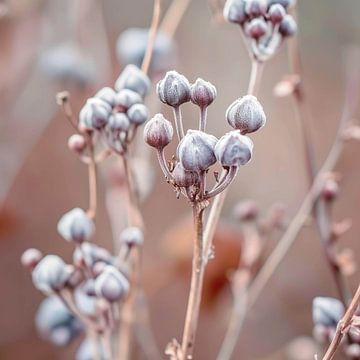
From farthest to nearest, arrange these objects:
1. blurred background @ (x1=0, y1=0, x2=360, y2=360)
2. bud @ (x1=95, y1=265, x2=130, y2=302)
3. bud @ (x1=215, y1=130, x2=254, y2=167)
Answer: blurred background @ (x1=0, y1=0, x2=360, y2=360) < bud @ (x1=95, y1=265, x2=130, y2=302) < bud @ (x1=215, y1=130, x2=254, y2=167)

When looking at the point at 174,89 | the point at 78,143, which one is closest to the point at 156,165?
the point at 78,143

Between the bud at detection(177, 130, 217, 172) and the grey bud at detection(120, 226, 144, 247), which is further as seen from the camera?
the grey bud at detection(120, 226, 144, 247)

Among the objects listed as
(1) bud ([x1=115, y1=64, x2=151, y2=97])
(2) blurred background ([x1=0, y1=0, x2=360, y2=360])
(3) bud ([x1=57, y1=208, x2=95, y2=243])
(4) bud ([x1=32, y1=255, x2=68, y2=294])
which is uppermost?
(2) blurred background ([x1=0, y1=0, x2=360, y2=360])

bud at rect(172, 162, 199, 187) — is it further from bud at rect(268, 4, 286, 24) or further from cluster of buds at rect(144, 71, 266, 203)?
bud at rect(268, 4, 286, 24)

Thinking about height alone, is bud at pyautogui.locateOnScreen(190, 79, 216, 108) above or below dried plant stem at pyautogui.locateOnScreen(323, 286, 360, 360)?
above

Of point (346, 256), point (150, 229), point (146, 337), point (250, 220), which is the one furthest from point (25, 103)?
point (346, 256)

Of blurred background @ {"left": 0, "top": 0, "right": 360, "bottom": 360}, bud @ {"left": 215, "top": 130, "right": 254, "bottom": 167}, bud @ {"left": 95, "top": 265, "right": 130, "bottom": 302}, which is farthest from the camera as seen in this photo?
blurred background @ {"left": 0, "top": 0, "right": 360, "bottom": 360}

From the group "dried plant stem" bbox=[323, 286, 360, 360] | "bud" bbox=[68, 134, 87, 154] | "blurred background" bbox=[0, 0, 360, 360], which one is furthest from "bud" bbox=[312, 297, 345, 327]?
"blurred background" bbox=[0, 0, 360, 360]
